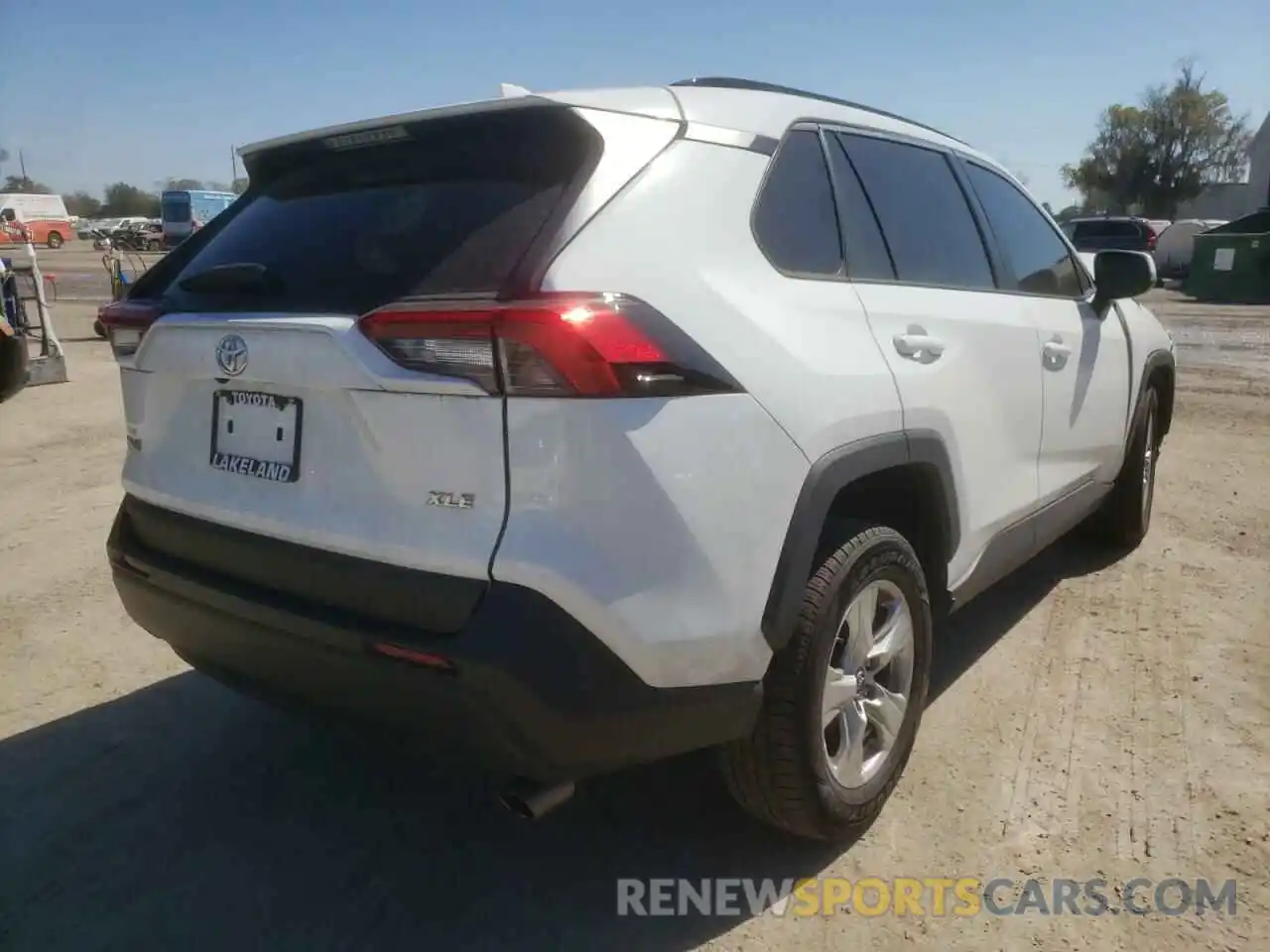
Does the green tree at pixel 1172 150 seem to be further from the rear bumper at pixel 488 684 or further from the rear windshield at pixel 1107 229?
the rear bumper at pixel 488 684

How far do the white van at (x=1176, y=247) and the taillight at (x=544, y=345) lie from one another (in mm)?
28752

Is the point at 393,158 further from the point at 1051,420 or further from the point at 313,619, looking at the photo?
the point at 1051,420

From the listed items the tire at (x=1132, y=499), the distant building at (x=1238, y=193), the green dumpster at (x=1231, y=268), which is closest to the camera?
the tire at (x=1132, y=499)

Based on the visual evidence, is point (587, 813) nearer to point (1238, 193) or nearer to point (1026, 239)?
point (1026, 239)

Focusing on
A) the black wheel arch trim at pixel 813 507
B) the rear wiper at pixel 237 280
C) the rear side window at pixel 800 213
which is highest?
the rear side window at pixel 800 213

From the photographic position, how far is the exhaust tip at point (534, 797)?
204cm

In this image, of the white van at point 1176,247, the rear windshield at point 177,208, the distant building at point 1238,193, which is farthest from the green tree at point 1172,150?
the rear windshield at point 177,208

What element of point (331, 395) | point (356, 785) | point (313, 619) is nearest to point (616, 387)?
point (331, 395)

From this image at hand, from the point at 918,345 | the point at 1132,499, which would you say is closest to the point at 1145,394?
the point at 1132,499

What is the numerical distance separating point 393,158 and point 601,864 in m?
1.86

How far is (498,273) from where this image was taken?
77.4 inches

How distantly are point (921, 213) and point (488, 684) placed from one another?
2.09m

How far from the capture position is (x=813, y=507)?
223 centimetres

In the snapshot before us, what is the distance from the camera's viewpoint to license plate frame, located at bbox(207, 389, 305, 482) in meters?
2.15
